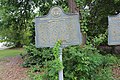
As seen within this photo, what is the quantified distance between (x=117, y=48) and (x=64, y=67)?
7291 mm

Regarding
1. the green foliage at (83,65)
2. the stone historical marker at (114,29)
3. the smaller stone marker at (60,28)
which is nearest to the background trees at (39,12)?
the green foliage at (83,65)

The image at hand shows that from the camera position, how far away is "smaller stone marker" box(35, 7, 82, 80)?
4594 millimetres

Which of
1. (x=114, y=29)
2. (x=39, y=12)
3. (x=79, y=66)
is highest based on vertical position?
(x=39, y=12)

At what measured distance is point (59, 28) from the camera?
459cm

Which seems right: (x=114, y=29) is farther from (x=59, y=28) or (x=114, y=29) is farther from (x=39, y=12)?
(x=39, y=12)

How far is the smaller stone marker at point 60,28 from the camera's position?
15.1ft

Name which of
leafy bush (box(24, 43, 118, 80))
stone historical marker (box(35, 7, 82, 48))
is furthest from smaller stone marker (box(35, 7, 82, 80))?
leafy bush (box(24, 43, 118, 80))

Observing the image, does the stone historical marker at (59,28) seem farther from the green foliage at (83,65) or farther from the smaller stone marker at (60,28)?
the green foliage at (83,65)

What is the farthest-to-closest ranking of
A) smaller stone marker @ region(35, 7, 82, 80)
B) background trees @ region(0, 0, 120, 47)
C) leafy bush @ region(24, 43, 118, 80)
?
background trees @ region(0, 0, 120, 47) < leafy bush @ region(24, 43, 118, 80) < smaller stone marker @ region(35, 7, 82, 80)

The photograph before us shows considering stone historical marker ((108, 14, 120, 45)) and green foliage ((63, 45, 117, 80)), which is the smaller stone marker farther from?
stone historical marker ((108, 14, 120, 45))

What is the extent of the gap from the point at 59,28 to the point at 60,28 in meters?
0.02

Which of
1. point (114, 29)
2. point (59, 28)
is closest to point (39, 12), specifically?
point (59, 28)

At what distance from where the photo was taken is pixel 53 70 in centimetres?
469

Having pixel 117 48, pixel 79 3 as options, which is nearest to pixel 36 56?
pixel 79 3
